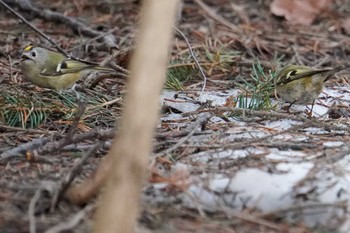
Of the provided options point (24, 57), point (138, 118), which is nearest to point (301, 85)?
point (24, 57)

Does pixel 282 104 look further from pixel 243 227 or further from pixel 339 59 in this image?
pixel 243 227

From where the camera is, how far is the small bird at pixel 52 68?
16.0 ft

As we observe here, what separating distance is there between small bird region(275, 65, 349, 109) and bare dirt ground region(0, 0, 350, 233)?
0.20m

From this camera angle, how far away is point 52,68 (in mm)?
5246

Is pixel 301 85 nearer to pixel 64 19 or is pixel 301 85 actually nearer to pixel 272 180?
pixel 272 180

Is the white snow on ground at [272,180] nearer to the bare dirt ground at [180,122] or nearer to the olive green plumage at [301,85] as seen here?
the bare dirt ground at [180,122]

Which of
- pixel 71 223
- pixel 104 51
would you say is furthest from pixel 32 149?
pixel 104 51

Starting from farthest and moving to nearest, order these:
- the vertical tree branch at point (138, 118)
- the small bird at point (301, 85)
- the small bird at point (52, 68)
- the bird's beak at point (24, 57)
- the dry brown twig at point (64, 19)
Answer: the dry brown twig at point (64, 19)
the bird's beak at point (24, 57)
the small bird at point (52, 68)
the small bird at point (301, 85)
the vertical tree branch at point (138, 118)

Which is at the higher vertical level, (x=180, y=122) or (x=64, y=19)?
(x=64, y=19)

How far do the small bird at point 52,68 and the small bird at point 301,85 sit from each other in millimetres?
1098

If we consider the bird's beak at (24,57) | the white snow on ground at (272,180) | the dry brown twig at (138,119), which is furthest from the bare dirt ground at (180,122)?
the dry brown twig at (138,119)

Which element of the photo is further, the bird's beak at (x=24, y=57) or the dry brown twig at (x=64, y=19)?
the dry brown twig at (x=64, y=19)

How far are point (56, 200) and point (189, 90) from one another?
2.13 m

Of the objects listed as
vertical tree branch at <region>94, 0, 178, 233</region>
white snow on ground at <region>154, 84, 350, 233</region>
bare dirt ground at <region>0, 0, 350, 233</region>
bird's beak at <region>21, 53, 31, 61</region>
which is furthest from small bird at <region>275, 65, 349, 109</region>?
vertical tree branch at <region>94, 0, 178, 233</region>
